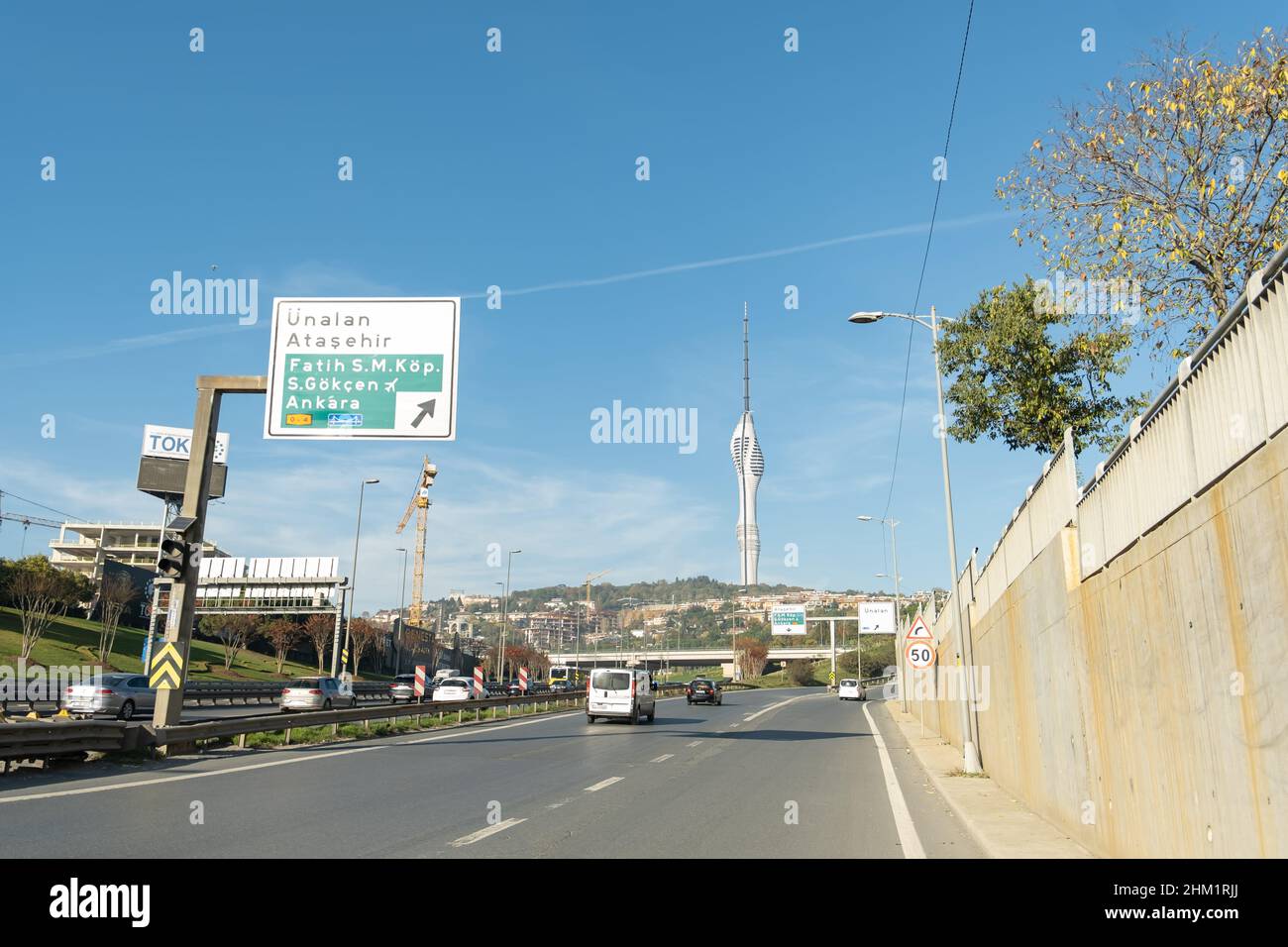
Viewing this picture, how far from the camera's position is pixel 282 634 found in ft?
253

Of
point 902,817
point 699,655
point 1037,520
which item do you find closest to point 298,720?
point 902,817

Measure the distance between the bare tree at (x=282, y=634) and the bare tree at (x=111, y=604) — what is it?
1146 centimetres

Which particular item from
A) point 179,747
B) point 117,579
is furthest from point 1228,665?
point 117,579

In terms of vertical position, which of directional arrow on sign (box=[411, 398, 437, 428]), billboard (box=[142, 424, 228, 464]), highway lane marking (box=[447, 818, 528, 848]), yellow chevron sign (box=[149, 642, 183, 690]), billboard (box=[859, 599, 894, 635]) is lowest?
highway lane marking (box=[447, 818, 528, 848])

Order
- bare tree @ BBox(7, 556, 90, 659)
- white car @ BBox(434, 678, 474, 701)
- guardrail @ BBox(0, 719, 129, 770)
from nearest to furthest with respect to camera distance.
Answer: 1. guardrail @ BBox(0, 719, 129, 770)
2. white car @ BBox(434, 678, 474, 701)
3. bare tree @ BBox(7, 556, 90, 659)

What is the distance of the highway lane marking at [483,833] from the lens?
899 centimetres

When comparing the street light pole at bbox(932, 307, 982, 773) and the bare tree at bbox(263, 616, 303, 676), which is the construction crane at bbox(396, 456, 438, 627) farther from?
the street light pole at bbox(932, 307, 982, 773)

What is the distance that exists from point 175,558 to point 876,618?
223ft

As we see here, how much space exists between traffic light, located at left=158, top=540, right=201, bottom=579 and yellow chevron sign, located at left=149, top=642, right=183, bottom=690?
1.39 meters

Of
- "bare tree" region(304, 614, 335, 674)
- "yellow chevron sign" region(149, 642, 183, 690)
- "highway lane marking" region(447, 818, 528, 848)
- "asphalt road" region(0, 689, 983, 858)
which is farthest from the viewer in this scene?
"bare tree" region(304, 614, 335, 674)

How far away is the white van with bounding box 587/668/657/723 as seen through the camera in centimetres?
3169

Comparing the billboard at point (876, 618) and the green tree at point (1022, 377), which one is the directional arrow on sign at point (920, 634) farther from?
the billboard at point (876, 618)

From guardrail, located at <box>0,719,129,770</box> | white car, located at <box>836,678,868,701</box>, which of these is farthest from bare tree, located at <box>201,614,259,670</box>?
guardrail, located at <box>0,719,129,770</box>

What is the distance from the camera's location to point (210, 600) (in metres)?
72.0
